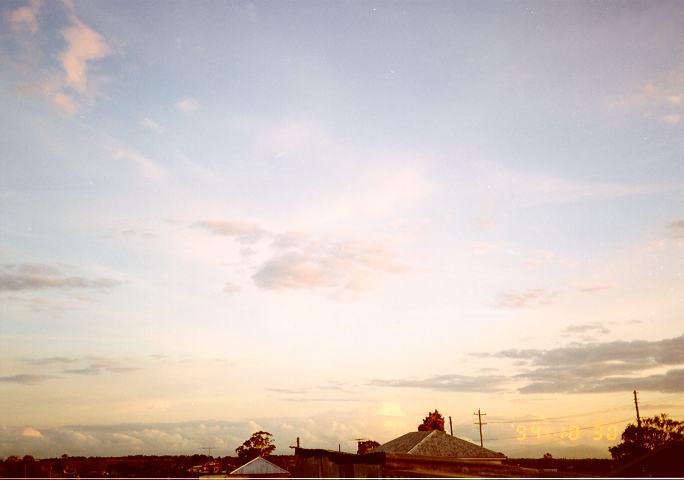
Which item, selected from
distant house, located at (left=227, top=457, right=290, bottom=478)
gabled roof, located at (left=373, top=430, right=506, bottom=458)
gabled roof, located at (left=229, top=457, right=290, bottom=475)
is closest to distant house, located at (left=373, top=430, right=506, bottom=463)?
gabled roof, located at (left=373, top=430, right=506, bottom=458)

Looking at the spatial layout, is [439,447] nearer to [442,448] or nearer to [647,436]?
[442,448]

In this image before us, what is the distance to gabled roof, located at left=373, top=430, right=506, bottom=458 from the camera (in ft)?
157

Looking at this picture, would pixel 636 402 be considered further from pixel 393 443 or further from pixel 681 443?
pixel 393 443

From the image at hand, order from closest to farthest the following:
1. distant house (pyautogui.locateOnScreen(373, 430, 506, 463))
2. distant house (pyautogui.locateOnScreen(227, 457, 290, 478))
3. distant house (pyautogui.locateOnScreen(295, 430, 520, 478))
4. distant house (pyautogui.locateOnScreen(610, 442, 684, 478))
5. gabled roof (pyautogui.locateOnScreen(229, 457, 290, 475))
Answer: distant house (pyautogui.locateOnScreen(295, 430, 520, 478)) → distant house (pyautogui.locateOnScreen(610, 442, 684, 478)) → distant house (pyautogui.locateOnScreen(373, 430, 506, 463)) → distant house (pyautogui.locateOnScreen(227, 457, 290, 478)) → gabled roof (pyautogui.locateOnScreen(229, 457, 290, 475))

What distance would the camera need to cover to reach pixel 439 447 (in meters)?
48.5

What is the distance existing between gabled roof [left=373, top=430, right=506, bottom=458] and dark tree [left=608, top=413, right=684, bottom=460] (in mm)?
22986

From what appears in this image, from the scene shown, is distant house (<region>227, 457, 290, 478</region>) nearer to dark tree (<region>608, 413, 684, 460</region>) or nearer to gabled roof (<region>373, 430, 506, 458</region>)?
gabled roof (<region>373, 430, 506, 458</region>)

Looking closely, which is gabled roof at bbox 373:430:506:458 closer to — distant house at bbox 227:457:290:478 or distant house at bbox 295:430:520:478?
distant house at bbox 227:457:290:478

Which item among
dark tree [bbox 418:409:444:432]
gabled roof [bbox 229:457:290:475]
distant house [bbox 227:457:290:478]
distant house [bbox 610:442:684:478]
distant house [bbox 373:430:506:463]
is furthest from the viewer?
dark tree [bbox 418:409:444:432]

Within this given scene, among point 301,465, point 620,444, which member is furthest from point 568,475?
point 620,444

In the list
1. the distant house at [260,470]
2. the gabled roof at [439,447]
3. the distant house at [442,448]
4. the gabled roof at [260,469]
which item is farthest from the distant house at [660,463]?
the gabled roof at [260,469]

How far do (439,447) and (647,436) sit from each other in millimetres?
31813

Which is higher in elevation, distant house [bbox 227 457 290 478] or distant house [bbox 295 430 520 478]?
distant house [bbox 295 430 520 478]

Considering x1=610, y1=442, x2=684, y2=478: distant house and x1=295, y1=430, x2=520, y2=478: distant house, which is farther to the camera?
x1=610, y1=442, x2=684, y2=478: distant house
